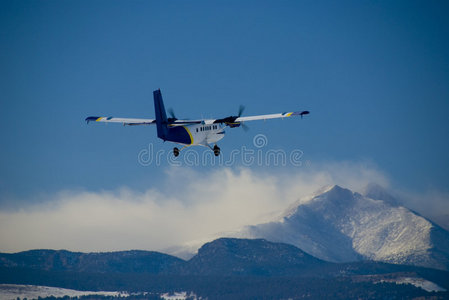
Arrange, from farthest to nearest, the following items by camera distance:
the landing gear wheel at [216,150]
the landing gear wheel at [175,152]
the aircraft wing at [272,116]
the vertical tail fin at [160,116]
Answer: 1. the aircraft wing at [272,116]
2. the landing gear wheel at [216,150]
3. the vertical tail fin at [160,116]
4. the landing gear wheel at [175,152]

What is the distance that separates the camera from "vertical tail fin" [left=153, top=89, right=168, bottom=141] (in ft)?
339

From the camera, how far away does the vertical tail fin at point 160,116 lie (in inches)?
4072

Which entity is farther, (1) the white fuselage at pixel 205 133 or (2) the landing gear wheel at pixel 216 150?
(2) the landing gear wheel at pixel 216 150

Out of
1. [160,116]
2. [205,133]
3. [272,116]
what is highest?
[272,116]

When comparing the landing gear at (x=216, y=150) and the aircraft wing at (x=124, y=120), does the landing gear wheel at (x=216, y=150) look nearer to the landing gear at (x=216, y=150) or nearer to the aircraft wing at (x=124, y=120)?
the landing gear at (x=216, y=150)

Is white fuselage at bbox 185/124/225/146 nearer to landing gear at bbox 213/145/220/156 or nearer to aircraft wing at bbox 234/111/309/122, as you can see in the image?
landing gear at bbox 213/145/220/156

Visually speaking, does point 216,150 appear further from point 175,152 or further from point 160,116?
point 160,116

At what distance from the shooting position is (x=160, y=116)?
10406 centimetres

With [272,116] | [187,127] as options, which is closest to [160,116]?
[187,127]

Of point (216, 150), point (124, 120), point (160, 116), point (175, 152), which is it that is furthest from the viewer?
point (124, 120)

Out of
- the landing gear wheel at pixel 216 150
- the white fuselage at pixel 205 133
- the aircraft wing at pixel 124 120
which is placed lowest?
the landing gear wheel at pixel 216 150

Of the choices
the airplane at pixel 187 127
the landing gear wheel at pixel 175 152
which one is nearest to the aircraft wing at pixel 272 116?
the airplane at pixel 187 127

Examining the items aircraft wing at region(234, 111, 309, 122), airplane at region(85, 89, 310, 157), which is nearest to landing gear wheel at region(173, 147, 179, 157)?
airplane at region(85, 89, 310, 157)

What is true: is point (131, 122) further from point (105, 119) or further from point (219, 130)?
point (219, 130)
